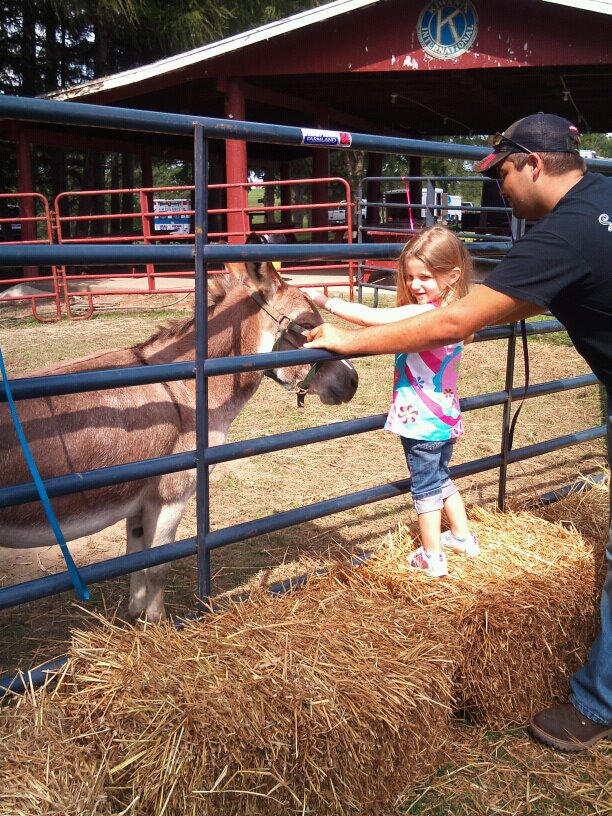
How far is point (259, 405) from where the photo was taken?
7352 millimetres

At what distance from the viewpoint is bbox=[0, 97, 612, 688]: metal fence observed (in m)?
2.17

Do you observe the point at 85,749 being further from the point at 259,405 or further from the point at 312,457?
the point at 259,405

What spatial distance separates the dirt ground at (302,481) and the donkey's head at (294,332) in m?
0.82

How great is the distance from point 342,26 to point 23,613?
13260 millimetres

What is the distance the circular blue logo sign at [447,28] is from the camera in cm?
1358

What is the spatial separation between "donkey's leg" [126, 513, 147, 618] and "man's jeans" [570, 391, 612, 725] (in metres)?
1.98

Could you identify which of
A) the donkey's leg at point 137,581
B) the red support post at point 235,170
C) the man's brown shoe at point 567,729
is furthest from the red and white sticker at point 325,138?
the red support post at point 235,170

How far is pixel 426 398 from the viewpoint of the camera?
9.25 ft

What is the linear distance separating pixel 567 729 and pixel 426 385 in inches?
55.3

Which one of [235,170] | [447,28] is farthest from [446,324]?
[447,28]

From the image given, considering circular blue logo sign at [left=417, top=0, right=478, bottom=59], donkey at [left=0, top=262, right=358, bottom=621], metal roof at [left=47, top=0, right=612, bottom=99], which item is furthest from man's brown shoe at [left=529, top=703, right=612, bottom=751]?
circular blue logo sign at [left=417, top=0, right=478, bottom=59]

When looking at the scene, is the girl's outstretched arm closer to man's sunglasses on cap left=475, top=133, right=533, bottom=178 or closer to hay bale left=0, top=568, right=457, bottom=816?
man's sunglasses on cap left=475, top=133, right=533, bottom=178

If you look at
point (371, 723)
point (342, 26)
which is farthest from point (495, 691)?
point (342, 26)

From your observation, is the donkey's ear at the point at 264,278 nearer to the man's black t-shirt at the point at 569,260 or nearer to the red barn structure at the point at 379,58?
the man's black t-shirt at the point at 569,260
